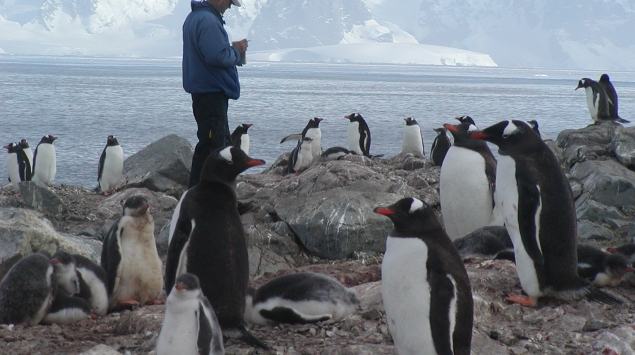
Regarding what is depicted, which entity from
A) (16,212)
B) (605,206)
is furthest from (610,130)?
(16,212)

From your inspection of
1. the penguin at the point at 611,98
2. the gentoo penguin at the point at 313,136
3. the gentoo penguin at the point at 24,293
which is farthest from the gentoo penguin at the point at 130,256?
the penguin at the point at 611,98

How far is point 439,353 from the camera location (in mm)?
3482

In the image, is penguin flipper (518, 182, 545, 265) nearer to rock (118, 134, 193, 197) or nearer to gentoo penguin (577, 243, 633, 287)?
gentoo penguin (577, 243, 633, 287)

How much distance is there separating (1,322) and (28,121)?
2512cm

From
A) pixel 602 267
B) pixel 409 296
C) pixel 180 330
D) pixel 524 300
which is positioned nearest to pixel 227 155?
pixel 180 330

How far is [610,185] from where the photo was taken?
30.8 ft

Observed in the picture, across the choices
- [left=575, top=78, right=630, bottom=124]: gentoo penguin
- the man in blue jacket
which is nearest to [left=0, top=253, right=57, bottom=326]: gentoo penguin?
the man in blue jacket

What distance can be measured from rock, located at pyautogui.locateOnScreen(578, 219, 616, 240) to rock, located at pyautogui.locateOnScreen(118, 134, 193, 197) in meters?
5.71

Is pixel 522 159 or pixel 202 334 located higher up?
pixel 522 159

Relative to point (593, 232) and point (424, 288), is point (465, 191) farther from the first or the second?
point (424, 288)

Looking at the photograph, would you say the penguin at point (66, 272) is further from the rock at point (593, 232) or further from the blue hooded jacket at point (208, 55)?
the rock at point (593, 232)

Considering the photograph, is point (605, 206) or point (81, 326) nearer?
point (81, 326)

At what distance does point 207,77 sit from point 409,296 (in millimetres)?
3314

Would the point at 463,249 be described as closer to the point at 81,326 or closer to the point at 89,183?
the point at 81,326
